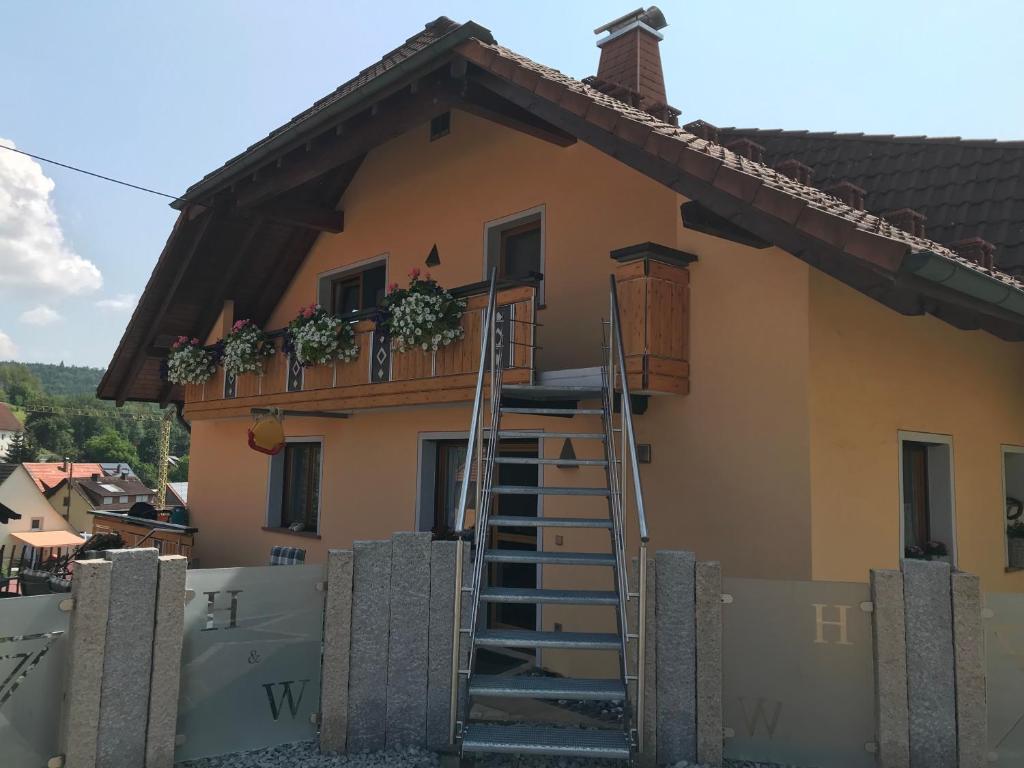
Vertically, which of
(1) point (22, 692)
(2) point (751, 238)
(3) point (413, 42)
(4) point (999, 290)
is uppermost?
(3) point (413, 42)

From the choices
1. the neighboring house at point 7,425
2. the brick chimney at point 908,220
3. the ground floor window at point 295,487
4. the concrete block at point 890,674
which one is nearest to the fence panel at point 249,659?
the concrete block at point 890,674

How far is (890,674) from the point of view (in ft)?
15.2

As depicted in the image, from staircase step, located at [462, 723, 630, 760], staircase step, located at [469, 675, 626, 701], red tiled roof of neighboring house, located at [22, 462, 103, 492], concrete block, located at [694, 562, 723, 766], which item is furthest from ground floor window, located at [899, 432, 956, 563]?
red tiled roof of neighboring house, located at [22, 462, 103, 492]

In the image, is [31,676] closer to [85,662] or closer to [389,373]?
[85,662]

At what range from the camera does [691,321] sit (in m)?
6.86

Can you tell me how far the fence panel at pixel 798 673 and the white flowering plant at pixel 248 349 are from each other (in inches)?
307

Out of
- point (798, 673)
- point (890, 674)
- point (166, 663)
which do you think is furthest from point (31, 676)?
point (890, 674)

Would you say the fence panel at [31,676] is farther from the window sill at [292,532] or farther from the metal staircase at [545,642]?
the window sill at [292,532]

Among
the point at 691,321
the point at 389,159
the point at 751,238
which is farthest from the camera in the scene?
the point at 389,159

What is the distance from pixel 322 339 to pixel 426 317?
6.67 ft

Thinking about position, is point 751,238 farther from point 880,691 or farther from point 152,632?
point 152,632

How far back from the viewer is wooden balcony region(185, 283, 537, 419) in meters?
7.27

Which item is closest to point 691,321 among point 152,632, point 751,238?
point 751,238

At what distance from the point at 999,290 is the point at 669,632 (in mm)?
3218
